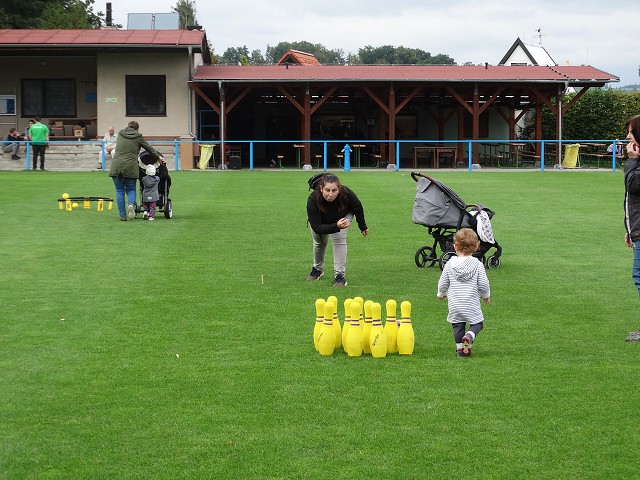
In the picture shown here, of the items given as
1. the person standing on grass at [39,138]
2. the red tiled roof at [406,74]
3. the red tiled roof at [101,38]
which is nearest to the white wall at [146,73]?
the red tiled roof at [101,38]

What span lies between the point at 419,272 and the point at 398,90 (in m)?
27.2

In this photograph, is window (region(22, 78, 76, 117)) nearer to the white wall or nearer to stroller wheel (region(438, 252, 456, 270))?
the white wall

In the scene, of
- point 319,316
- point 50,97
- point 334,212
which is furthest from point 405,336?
point 50,97

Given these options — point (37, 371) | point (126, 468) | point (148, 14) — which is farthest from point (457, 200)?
point (148, 14)

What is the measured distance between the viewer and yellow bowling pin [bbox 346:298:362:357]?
8031mm

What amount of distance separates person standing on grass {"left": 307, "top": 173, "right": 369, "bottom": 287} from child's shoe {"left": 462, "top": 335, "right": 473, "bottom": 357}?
128 inches

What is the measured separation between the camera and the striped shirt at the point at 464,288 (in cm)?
802

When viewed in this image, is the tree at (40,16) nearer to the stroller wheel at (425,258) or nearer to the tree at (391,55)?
the stroller wheel at (425,258)

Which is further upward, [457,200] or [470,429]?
[457,200]

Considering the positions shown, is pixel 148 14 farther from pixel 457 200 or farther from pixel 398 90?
pixel 457 200

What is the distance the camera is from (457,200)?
40.7 feet

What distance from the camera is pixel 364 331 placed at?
26.7ft

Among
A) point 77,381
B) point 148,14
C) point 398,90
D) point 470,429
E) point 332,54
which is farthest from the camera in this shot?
point 332,54

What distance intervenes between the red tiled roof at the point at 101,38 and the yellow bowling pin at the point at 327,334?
29.4 meters
